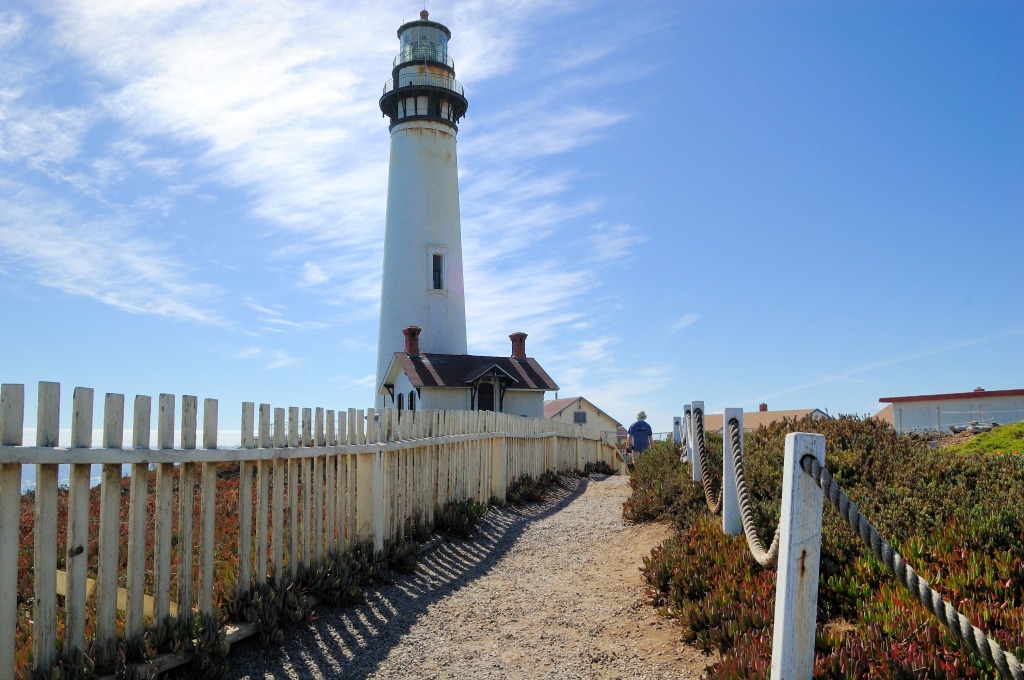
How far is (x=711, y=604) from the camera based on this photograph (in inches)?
206

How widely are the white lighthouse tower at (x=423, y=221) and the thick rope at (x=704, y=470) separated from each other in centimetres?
1958

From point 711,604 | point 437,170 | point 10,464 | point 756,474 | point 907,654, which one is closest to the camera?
point 907,654

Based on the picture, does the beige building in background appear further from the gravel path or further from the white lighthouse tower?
the gravel path

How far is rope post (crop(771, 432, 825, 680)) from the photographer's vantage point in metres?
3.79

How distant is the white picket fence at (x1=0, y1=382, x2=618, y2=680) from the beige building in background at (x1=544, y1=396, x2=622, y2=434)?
42.5 metres

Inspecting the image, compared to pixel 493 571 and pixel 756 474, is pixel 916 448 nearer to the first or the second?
pixel 756 474

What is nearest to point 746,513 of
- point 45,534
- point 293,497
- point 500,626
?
point 500,626

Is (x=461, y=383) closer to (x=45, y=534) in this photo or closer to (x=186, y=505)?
(x=186, y=505)

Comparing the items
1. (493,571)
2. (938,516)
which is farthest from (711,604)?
(493,571)

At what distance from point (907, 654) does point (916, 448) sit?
19.7 feet

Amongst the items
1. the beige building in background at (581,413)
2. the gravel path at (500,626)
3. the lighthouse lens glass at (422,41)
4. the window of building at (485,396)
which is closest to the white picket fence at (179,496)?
the gravel path at (500,626)

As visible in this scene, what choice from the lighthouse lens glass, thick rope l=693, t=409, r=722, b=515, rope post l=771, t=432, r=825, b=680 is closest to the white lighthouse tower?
the lighthouse lens glass

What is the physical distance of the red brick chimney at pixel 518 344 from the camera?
29734 millimetres

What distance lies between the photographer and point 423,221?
27.9m
